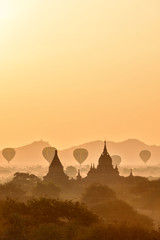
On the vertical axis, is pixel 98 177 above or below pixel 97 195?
above

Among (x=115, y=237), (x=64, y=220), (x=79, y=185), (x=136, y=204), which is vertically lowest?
(x=115, y=237)

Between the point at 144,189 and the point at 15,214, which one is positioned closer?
the point at 15,214

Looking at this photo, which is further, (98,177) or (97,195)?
(98,177)

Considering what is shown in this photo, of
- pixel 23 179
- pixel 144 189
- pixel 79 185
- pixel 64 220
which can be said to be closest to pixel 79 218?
pixel 64 220

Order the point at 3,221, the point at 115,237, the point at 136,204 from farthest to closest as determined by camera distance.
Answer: the point at 136,204, the point at 3,221, the point at 115,237

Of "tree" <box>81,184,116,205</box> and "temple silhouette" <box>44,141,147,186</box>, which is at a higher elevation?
"temple silhouette" <box>44,141,147,186</box>

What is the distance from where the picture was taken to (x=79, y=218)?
6150 cm

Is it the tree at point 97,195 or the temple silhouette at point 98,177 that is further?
the temple silhouette at point 98,177

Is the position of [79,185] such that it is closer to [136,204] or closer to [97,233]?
[136,204]

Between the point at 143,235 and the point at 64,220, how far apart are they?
9796mm

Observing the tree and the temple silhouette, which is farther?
the temple silhouette

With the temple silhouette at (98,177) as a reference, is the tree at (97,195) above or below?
below

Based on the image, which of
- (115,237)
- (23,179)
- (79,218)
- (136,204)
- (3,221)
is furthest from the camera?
(23,179)

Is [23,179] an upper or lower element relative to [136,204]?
upper
